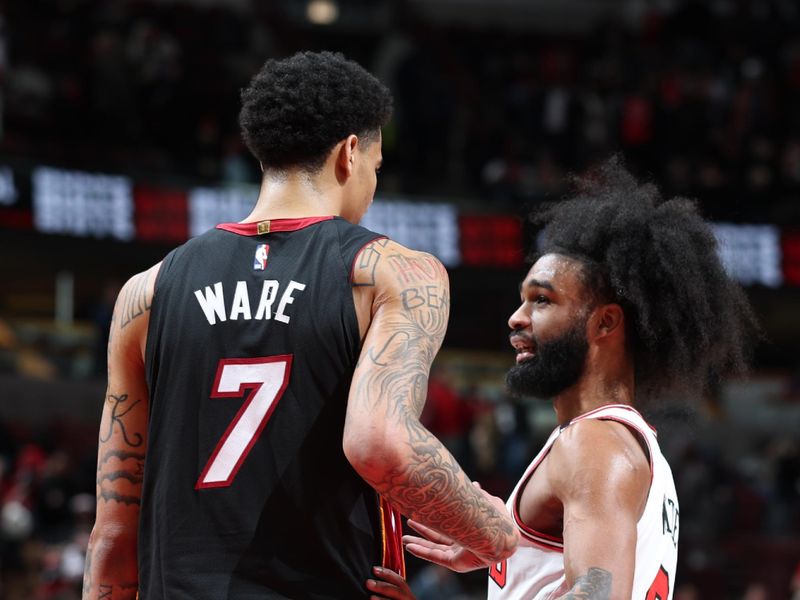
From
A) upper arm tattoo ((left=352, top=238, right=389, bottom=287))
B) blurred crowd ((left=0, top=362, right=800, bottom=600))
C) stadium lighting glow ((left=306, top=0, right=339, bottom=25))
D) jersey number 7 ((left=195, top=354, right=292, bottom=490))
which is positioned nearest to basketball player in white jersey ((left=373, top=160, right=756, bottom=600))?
jersey number 7 ((left=195, top=354, right=292, bottom=490))

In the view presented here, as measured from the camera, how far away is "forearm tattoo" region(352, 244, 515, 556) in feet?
8.80

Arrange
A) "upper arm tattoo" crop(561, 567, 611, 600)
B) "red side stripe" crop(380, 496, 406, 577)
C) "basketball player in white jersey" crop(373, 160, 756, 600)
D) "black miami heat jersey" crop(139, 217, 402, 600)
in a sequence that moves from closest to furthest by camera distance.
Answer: "black miami heat jersey" crop(139, 217, 402, 600) < "red side stripe" crop(380, 496, 406, 577) < "upper arm tattoo" crop(561, 567, 611, 600) < "basketball player in white jersey" crop(373, 160, 756, 600)

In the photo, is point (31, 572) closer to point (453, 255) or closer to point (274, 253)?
point (453, 255)

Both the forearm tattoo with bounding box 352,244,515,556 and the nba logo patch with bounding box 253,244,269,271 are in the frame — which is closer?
the forearm tattoo with bounding box 352,244,515,556

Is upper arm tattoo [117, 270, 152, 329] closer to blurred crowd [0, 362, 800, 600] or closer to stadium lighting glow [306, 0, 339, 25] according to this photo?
blurred crowd [0, 362, 800, 600]

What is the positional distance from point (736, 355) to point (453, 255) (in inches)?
439

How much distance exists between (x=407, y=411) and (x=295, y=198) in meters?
0.61

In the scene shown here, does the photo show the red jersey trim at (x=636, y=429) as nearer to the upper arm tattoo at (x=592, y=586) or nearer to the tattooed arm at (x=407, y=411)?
the upper arm tattoo at (x=592, y=586)

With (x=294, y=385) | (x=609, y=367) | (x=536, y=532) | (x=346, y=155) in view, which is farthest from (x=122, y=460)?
(x=609, y=367)

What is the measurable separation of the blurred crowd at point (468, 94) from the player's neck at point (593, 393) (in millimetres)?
10808

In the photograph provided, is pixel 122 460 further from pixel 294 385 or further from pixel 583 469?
pixel 583 469

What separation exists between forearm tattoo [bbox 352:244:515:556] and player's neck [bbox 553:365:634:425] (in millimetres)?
830

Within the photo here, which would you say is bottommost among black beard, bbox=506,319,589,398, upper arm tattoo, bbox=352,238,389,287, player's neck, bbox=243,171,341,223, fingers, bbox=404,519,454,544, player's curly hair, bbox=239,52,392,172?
fingers, bbox=404,519,454,544

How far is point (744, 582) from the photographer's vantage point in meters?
13.1
